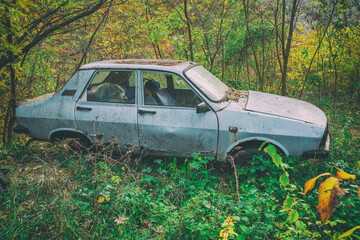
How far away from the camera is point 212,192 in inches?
123

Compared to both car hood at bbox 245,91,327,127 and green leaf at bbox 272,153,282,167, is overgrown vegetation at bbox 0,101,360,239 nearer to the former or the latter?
green leaf at bbox 272,153,282,167

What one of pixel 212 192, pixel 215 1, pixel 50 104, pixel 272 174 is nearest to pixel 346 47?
pixel 215 1

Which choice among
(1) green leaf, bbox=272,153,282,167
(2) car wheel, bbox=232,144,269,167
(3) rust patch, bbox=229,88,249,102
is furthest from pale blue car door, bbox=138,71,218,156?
(1) green leaf, bbox=272,153,282,167

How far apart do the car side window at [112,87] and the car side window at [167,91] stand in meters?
0.27

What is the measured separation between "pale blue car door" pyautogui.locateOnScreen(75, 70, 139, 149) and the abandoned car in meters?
0.02

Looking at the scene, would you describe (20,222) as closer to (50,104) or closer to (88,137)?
(88,137)

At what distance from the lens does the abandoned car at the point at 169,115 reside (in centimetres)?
351

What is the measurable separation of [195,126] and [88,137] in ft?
5.91

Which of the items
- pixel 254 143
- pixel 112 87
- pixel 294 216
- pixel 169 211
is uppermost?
pixel 112 87

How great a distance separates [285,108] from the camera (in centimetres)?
383

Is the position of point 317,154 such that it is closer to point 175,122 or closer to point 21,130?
point 175,122

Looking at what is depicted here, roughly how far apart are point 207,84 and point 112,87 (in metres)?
1.57

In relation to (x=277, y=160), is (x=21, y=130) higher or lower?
lower

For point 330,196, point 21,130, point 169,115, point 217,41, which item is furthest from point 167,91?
point 217,41
